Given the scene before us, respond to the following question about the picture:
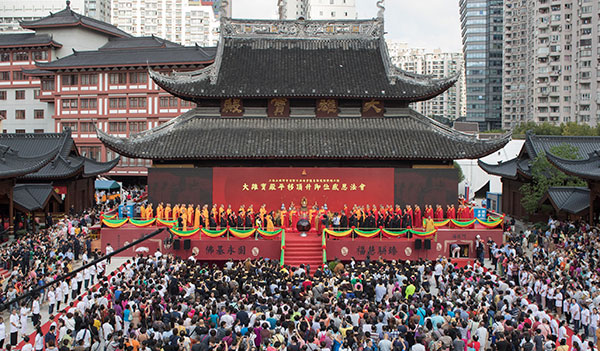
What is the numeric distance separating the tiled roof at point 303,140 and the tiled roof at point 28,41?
3408 cm

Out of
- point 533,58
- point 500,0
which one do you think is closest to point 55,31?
point 533,58

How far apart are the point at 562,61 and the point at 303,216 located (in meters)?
58.4

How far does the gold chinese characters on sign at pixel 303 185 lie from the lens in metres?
29.7

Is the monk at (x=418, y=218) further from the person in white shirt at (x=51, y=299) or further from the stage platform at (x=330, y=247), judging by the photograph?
the person in white shirt at (x=51, y=299)

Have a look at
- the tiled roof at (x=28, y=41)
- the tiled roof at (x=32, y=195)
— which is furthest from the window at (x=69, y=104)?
the tiled roof at (x=32, y=195)

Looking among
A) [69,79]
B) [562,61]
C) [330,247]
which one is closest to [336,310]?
[330,247]

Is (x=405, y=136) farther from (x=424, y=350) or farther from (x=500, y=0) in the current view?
(x=500, y=0)

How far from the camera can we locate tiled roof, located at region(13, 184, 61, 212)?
3060cm

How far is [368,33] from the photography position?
33.8 meters

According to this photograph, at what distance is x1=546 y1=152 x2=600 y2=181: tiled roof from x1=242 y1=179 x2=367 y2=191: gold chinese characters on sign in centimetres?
1035

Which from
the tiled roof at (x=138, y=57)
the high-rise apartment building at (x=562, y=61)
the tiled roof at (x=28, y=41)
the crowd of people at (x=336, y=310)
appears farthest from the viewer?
the high-rise apartment building at (x=562, y=61)

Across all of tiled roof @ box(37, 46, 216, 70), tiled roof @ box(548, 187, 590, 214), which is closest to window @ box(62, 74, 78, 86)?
tiled roof @ box(37, 46, 216, 70)

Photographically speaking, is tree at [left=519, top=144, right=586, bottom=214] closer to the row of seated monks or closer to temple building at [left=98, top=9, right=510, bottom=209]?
temple building at [left=98, top=9, right=510, bottom=209]

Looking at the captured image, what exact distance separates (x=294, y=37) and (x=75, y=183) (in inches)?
732
